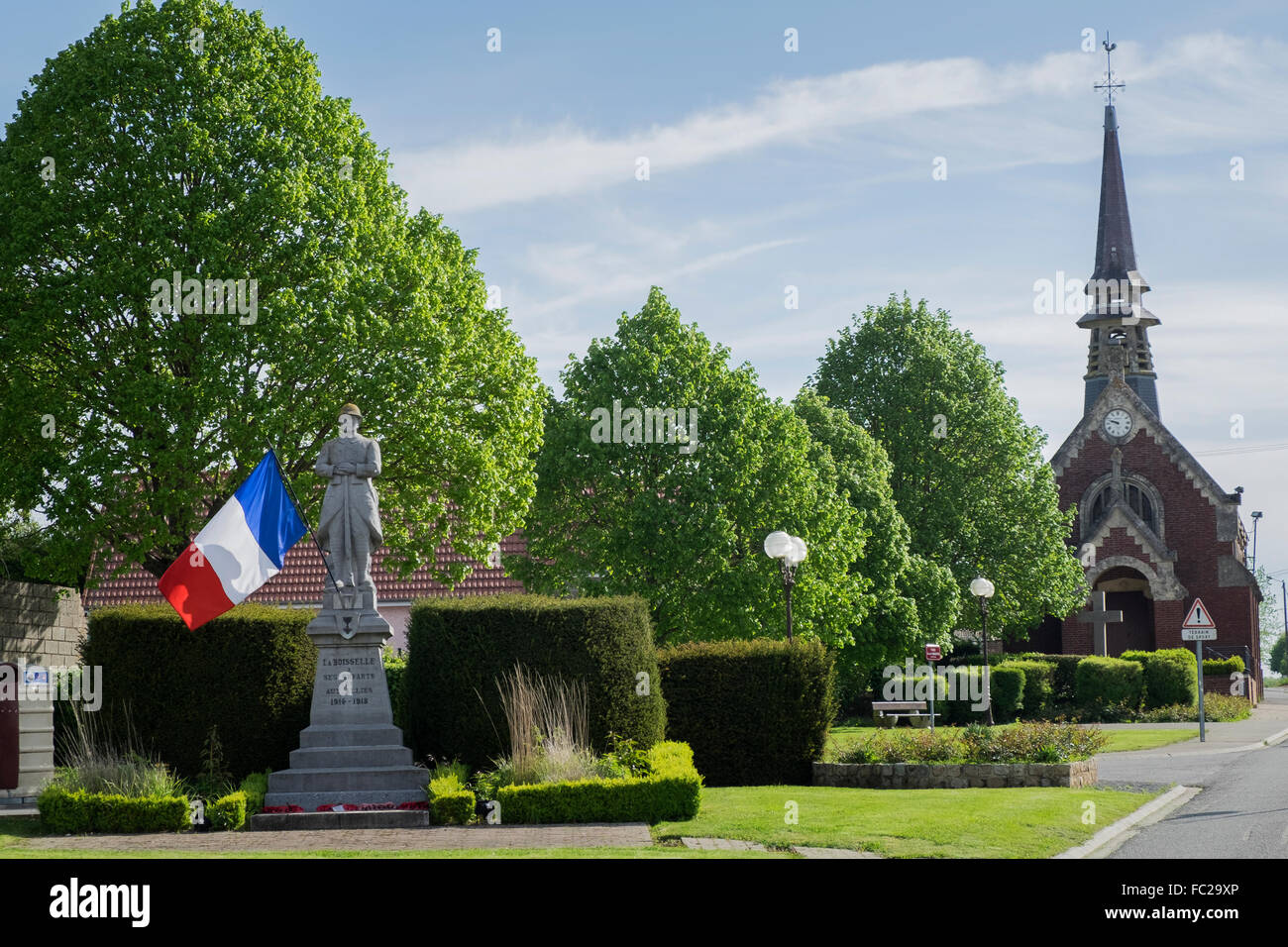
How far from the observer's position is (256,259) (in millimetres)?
22547

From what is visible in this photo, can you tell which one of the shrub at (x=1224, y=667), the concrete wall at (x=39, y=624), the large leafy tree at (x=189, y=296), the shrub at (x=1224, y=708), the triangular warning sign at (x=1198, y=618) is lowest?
the shrub at (x=1224, y=708)

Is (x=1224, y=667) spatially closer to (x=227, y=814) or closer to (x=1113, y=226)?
(x=1113, y=226)

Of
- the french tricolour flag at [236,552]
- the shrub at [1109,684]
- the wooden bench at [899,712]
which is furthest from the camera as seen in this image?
the shrub at [1109,684]

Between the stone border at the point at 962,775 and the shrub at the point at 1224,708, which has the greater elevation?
the stone border at the point at 962,775

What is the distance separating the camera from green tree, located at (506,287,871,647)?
28750mm

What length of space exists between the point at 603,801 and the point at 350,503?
5.46 m

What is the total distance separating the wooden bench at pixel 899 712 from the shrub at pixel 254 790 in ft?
60.9

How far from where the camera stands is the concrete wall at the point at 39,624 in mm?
20188

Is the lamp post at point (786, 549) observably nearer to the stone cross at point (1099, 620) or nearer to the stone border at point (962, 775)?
the stone border at point (962, 775)

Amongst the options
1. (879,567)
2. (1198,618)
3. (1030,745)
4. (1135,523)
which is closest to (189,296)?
(1030,745)

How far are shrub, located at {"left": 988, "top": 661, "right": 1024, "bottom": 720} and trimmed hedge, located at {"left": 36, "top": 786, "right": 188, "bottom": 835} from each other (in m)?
26.3

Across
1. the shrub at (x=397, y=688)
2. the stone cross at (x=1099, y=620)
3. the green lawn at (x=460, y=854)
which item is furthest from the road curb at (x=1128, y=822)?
the stone cross at (x=1099, y=620)

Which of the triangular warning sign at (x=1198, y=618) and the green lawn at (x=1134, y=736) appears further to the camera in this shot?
the green lawn at (x=1134, y=736)

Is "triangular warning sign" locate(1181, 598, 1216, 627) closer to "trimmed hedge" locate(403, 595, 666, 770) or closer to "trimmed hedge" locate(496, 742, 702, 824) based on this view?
"trimmed hedge" locate(403, 595, 666, 770)
